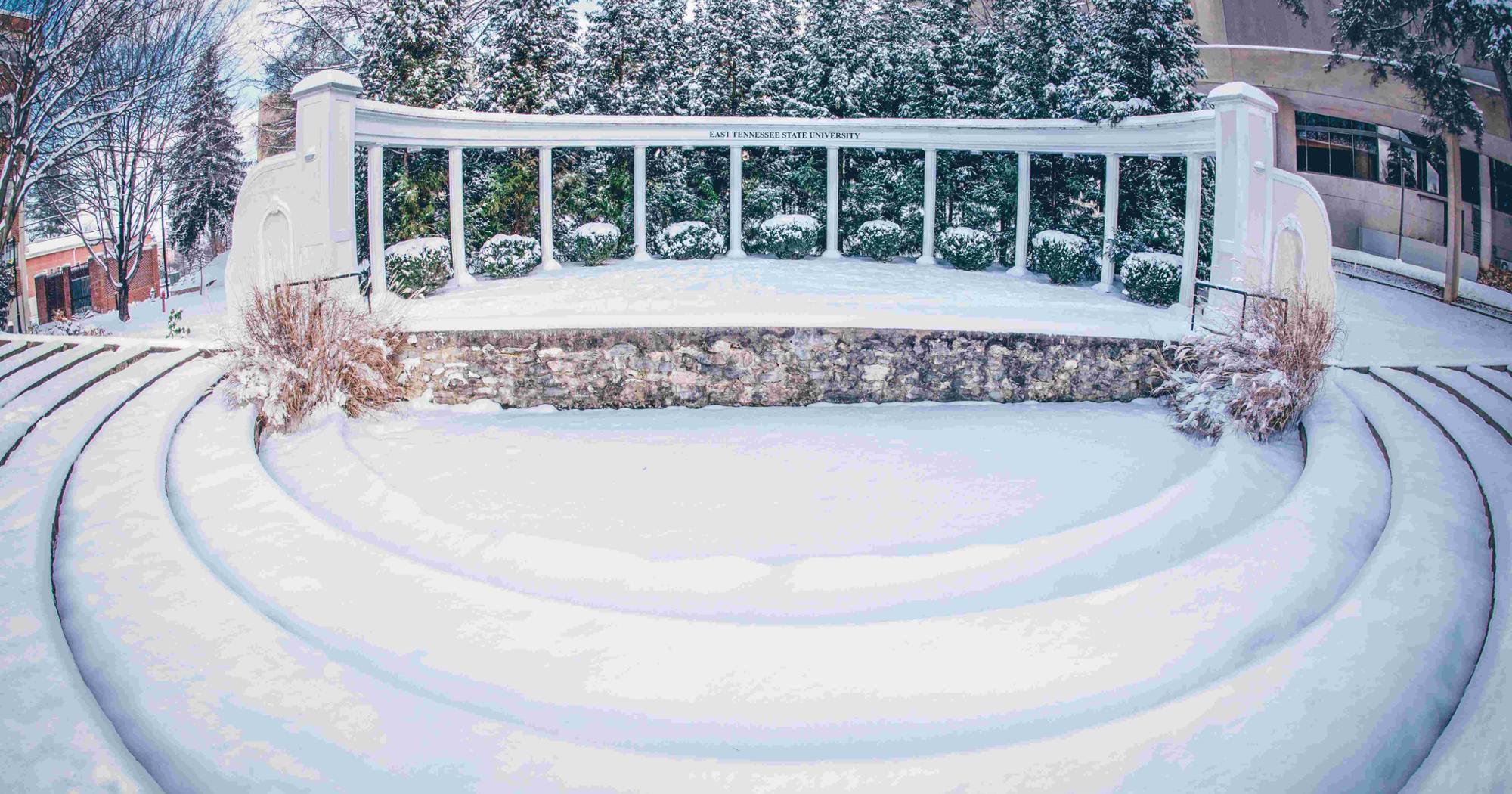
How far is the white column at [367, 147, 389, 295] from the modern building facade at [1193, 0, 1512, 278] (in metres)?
21.0

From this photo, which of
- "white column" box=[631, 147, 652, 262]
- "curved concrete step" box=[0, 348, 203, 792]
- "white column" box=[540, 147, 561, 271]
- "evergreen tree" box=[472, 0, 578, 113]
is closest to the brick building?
"evergreen tree" box=[472, 0, 578, 113]

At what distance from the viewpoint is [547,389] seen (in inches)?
483

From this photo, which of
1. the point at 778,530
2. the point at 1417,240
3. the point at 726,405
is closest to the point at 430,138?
the point at 726,405

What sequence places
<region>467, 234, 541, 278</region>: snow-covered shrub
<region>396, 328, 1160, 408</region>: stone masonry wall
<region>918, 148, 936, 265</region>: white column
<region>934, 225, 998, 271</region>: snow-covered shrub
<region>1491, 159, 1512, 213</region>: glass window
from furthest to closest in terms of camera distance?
<region>1491, 159, 1512, 213</region>: glass window, <region>918, 148, 936, 265</region>: white column, <region>934, 225, 998, 271</region>: snow-covered shrub, <region>467, 234, 541, 278</region>: snow-covered shrub, <region>396, 328, 1160, 408</region>: stone masonry wall

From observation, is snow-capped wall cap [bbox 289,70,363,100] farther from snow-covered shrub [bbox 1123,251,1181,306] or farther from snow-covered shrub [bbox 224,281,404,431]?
snow-covered shrub [bbox 1123,251,1181,306]

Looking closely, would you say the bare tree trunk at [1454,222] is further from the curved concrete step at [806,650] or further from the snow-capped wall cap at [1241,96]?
the curved concrete step at [806,650]

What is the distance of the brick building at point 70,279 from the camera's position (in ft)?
89.8

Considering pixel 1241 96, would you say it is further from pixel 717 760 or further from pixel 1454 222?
pixel 717 760

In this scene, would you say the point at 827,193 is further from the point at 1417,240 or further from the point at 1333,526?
the point at 1333,526

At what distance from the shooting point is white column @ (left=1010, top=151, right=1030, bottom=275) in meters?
20.1

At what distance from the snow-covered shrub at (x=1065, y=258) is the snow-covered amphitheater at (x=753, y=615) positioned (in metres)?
9.33

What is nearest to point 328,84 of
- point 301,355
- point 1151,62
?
point 301,355

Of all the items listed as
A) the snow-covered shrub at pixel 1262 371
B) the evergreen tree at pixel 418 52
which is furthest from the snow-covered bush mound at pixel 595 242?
the snow-covered shrub at pixel 1262 371

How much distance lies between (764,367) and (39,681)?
8732 millimetres
